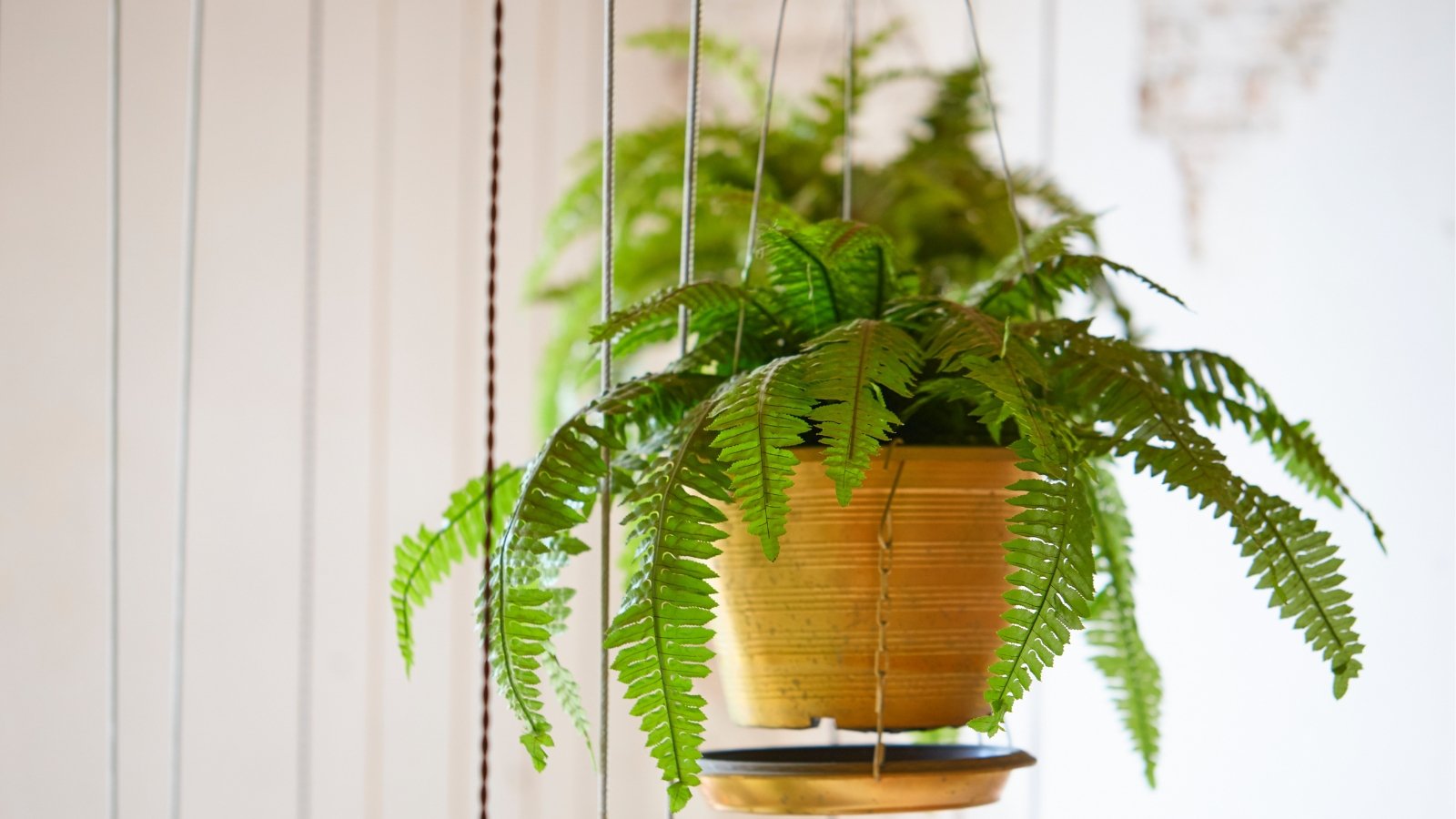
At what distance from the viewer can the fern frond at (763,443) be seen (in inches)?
28.5

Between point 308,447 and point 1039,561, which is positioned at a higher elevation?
point 308,447

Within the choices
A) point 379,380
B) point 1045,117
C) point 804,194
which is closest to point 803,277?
point 804,194

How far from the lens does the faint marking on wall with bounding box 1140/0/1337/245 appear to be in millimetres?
1493

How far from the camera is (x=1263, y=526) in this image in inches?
31.3

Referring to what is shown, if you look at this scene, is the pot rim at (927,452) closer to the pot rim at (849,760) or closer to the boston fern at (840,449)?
the boston fern at (840,449)

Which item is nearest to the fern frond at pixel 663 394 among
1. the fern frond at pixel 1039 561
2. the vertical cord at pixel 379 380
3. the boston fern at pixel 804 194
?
the fern frond at pixel 1039 561

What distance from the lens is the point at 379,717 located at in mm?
2250

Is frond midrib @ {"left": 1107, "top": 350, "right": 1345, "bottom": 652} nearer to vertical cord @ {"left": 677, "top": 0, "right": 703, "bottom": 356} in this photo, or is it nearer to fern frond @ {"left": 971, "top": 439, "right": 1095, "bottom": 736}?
fern frond @ {"left": 971, "top": 439, "right": 1095, "bottom": 736}

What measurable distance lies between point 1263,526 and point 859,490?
9.6 inches

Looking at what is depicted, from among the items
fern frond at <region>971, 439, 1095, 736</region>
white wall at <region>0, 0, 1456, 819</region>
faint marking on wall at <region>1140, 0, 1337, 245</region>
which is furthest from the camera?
faint marking on wall at <region>1140, 0, 1337, 245</region>

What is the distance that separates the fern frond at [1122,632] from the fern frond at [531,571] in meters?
0.43

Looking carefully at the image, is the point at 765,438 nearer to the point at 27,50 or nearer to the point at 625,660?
the point at 625,660

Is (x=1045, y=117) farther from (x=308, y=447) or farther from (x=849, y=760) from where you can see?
(x=849, y=760)

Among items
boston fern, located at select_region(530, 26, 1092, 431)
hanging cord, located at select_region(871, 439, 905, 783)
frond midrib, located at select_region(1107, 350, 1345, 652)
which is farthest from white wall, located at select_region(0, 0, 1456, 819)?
hanging cord, located at select_region(871, 439, 905, 783)
